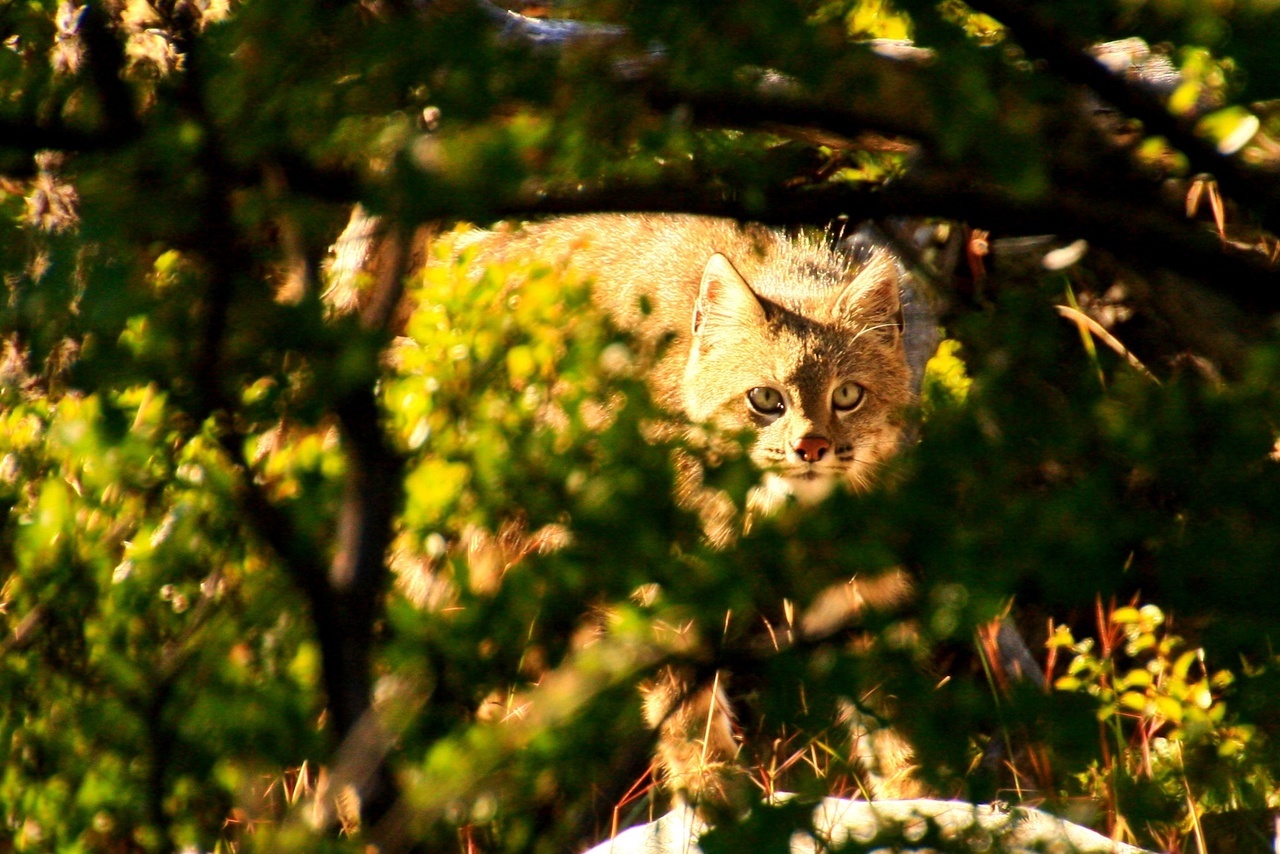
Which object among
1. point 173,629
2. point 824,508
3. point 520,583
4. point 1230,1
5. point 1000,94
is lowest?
point 173,629

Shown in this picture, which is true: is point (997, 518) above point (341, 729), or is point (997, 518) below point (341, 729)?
above

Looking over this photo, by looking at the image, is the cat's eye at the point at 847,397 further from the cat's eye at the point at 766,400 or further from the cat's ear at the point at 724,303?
the cat's ear at the point at 724,303

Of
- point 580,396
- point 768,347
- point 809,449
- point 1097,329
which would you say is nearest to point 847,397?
point 768,347

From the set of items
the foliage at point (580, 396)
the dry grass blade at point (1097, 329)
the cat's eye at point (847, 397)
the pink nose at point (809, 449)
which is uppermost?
the foliage at point (580, 396)

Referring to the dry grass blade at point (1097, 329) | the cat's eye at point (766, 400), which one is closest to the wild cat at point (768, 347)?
the cat's eye at point (766, 400)

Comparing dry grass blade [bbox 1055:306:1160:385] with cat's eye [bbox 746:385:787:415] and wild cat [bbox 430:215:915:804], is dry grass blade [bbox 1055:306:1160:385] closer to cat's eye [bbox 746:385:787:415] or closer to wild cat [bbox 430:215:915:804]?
wild cat [bbox 430:215:915:804]

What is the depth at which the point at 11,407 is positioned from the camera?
294 cm

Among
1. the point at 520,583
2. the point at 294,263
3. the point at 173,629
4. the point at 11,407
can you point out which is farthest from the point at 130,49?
the point at 520,583

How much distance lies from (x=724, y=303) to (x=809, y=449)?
0.80m

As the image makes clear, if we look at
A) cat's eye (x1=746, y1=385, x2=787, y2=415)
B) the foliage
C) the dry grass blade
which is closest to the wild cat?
cat's eye (x1=746, y1=385, x2=787, y2=415)

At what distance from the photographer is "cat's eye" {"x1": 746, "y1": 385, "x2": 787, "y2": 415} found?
5.25 m

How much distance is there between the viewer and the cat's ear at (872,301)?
5.36 m

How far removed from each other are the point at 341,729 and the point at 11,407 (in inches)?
73.7

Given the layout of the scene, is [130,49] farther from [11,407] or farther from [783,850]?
[783,850]
